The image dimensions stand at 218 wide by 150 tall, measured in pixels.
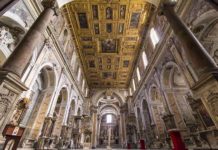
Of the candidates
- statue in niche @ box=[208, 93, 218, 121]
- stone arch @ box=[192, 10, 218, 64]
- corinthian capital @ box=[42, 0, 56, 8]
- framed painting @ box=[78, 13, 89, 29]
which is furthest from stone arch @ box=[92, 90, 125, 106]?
statue in niche @ box=[208, 93, 218, 121]

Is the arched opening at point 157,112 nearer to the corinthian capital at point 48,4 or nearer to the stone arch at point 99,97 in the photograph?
the corinthian capital at point 48,4

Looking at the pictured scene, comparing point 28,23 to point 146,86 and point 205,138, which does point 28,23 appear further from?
point 146,86

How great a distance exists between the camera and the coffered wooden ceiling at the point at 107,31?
10.4 meters

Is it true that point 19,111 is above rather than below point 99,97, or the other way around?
below

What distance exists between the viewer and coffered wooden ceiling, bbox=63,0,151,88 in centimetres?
1044

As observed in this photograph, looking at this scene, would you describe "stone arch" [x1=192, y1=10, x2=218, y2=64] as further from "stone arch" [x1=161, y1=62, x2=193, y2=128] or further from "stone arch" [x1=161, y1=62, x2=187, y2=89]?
"stone arch" [x1=161, y1=62, x2=187, y2=89]

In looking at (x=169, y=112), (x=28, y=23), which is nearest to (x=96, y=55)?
(x=28, y=23)

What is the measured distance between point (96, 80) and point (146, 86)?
10418mm

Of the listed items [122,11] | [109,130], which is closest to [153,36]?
[122,11]

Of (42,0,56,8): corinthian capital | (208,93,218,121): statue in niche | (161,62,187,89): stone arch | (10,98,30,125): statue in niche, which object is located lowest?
(208,93,218,121): statue in niche

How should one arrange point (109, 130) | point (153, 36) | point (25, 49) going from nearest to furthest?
point (25, 49)
point (153, 36)
point (109, 130)

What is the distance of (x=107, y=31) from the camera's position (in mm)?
12570

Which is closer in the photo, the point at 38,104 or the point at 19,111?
the point at 19,111

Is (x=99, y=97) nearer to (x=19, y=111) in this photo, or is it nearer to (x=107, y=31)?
(x=107, y=31)
